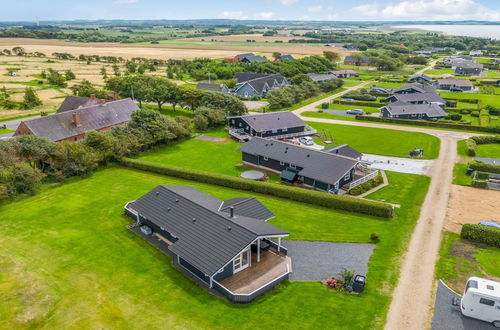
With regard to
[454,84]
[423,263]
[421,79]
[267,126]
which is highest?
[421,79]

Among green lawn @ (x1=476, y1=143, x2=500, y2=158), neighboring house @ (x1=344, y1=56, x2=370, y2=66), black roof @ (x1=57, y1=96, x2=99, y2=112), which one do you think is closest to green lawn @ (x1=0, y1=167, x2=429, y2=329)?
green lawn @ (x1=476, y1=143, x2=500, y2=158)

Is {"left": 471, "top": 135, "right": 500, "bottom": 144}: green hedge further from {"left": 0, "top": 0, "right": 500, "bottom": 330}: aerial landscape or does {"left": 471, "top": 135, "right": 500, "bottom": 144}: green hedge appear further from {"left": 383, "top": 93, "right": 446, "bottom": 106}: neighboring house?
{"left": 383, "top": 93, "right": 446, "bottom": 106}: neighboring house

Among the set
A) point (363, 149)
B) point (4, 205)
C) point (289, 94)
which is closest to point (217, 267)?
point (4, 205)

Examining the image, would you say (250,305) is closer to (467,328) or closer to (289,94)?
(467,328)

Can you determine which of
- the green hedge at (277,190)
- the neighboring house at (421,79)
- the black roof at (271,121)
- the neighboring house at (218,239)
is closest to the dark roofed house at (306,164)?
the green hedge at (277,190)

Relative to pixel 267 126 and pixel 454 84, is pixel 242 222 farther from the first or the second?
pixel 454 84

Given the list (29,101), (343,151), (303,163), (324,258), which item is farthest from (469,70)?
(29,101)
